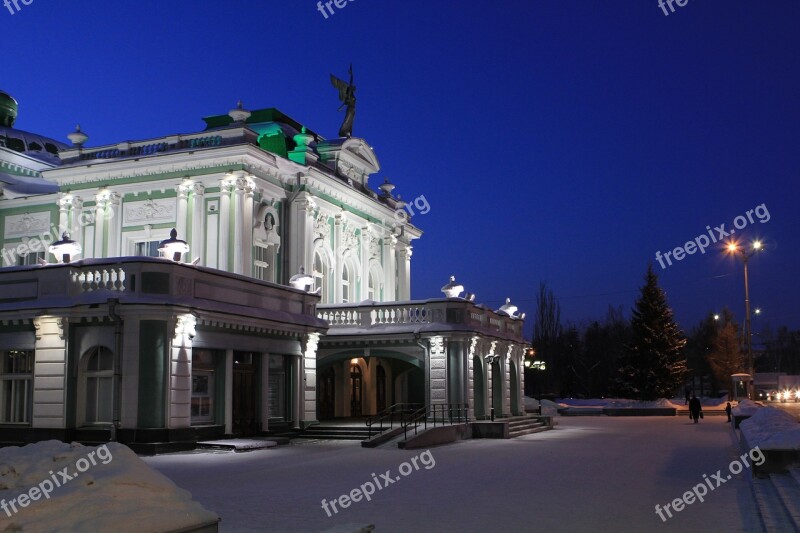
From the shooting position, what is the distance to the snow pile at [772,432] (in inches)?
603

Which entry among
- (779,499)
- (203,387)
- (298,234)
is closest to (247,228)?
(298,234)

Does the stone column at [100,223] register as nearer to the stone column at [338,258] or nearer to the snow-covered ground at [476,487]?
the stone column at [338,258]

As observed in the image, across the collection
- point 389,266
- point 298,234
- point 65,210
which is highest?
point 65,210

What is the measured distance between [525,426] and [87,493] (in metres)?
27.0

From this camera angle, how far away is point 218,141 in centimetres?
3262

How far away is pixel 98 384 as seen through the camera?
22.4 m

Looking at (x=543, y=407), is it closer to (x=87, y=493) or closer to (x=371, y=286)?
(x=371, y=286)

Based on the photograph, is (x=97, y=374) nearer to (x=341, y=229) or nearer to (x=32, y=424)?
(x=32, y=424)

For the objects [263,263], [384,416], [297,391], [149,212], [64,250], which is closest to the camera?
[64,250]

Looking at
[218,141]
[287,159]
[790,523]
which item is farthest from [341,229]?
[790,523]

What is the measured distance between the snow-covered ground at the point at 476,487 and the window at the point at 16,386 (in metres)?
4.99

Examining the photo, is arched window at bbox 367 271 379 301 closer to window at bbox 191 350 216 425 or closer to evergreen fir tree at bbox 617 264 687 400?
window at bbox 191 350 216 425

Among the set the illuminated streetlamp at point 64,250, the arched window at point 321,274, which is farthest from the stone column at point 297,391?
the arched window at point 321,274

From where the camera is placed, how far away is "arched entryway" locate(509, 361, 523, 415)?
38.2m
